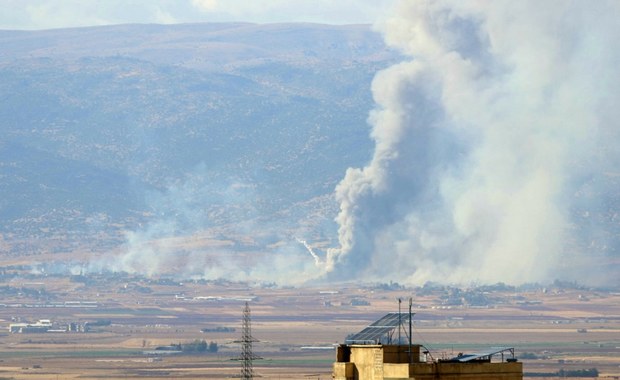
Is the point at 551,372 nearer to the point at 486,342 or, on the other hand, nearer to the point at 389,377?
the point at 486,342

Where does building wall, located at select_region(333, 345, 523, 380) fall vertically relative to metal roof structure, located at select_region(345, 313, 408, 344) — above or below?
below

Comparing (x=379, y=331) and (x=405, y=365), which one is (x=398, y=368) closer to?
(x=405, y=365)

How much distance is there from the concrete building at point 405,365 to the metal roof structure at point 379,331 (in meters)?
0.61

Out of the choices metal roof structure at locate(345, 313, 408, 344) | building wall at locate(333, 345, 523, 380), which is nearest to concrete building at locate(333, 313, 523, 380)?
building wall at locate(333, 345, 523, 380)

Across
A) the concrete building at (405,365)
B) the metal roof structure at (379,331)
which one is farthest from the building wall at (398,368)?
the metal roof structure at (379,331)

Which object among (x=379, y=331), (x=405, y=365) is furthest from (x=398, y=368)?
(x=379, y=331)

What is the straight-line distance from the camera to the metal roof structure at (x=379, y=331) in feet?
130

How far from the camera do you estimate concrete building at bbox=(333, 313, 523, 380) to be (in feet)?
121

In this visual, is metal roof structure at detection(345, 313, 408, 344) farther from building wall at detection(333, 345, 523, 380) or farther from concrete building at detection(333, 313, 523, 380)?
building wall at detection(333, 345, 523, 380)

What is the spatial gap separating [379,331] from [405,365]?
13.2 feet

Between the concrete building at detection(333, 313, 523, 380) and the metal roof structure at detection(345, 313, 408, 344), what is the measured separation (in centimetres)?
61

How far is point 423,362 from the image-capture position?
3762cm

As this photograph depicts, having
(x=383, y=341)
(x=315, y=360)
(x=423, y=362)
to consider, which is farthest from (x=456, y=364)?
(x=315, y=360)

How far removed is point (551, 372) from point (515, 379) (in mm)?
133467
